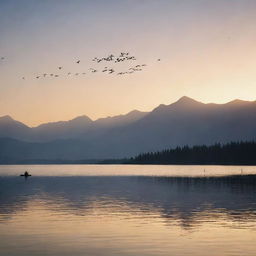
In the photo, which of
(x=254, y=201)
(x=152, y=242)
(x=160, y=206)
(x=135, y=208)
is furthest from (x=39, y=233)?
(x=254, y=201)

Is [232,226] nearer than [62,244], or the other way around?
[62,244]

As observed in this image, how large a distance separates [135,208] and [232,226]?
78.3ft

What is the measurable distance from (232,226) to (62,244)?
811 inches

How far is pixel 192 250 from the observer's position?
41.5 m

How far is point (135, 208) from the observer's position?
76750mm

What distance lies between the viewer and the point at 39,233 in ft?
167

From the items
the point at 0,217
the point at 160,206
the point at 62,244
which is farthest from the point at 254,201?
the point at 62,244

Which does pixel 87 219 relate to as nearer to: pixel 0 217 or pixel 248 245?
pixel 0 217

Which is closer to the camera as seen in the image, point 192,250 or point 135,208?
point 192,250

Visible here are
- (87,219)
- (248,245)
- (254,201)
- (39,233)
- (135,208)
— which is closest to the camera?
(248,245)

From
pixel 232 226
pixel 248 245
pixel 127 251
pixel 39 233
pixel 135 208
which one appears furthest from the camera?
pixel 135 208

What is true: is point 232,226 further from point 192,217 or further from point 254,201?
point 254,201

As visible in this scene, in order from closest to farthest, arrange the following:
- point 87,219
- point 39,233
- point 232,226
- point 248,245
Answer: point 248,245
point 39,233
point 232,226
point 87,219

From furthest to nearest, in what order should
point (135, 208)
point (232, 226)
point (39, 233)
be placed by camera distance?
point (135, 208), point (232, 226), point (39, 233)
